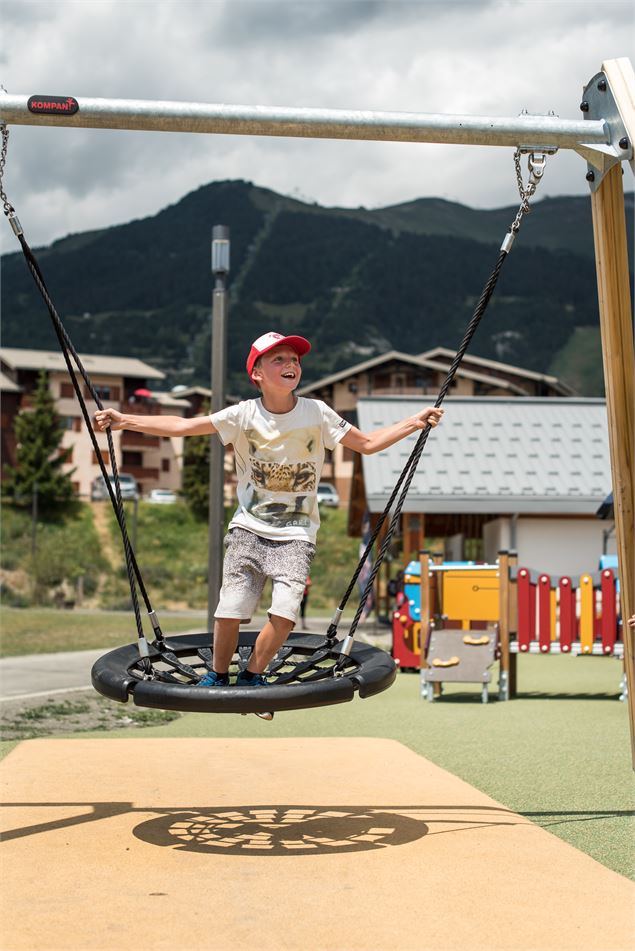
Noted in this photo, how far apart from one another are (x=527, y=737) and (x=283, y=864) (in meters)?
4.51

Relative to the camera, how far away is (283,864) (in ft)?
15.2

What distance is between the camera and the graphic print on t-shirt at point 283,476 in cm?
541

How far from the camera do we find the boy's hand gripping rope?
516cm

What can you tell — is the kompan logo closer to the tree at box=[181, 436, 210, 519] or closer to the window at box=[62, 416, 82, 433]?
the tree at box=[181, 436, 210, 519]

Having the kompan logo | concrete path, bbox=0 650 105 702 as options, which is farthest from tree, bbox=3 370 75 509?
the kompan logo

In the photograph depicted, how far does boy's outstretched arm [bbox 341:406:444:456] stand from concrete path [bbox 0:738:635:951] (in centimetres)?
184

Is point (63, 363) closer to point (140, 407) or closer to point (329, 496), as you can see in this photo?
point (140, 407)

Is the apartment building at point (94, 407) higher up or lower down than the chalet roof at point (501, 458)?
higher up

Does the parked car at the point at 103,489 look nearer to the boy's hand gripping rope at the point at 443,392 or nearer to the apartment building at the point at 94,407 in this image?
the apartment building at the point at 94,407

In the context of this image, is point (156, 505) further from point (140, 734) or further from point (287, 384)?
point (287, 384)

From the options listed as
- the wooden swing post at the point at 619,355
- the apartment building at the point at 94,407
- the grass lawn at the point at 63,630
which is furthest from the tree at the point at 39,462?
the wooden swing post at the point at 619,355

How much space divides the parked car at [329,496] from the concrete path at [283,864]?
2056 inches

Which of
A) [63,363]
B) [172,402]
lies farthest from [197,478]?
[172,402]

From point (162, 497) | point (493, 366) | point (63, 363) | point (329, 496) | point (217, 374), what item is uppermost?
point (493, 366)
